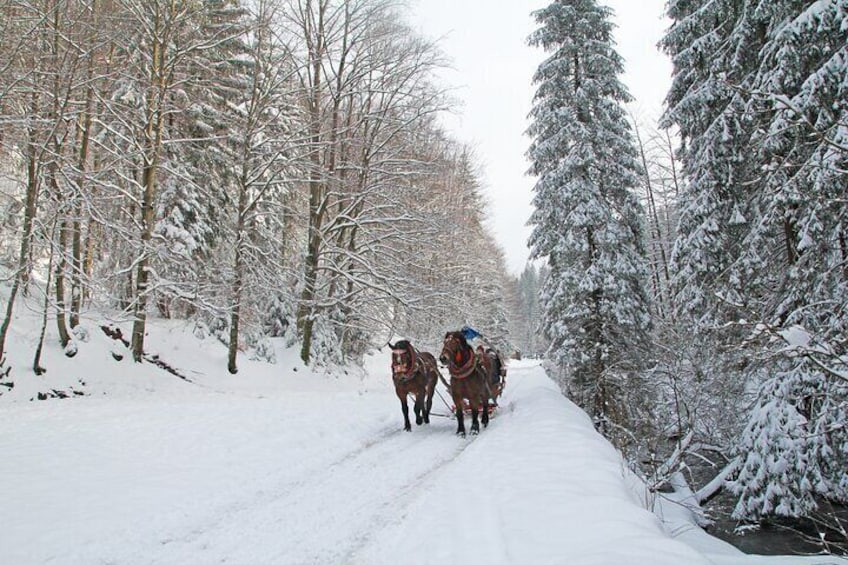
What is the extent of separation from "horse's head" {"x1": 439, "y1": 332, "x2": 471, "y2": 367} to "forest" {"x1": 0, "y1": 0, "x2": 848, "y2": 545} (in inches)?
129

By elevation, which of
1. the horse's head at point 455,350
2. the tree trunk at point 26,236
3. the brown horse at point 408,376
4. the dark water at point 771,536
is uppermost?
the tree trunk at point 26,236

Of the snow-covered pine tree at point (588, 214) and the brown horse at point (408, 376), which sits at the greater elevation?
the snow-covered pine tree at point (588, 214)

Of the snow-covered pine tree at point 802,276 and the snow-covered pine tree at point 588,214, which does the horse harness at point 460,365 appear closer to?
the snow-covered pine tree at point 802,276

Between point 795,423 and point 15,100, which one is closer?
point 795,423

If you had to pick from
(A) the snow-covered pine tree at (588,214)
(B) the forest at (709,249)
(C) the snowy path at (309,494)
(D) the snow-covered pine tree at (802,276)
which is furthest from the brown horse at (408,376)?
(A) the snow-covered pine tree at (588,214)

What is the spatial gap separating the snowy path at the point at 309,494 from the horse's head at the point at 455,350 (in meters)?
1.34

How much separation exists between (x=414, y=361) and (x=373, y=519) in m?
4.83

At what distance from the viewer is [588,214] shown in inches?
564

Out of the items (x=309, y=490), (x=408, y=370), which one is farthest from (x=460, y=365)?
(x=309, y=490)

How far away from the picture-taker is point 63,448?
274 inches

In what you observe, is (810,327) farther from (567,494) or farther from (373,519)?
(373,519)

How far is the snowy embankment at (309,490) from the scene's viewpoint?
12.9 ft

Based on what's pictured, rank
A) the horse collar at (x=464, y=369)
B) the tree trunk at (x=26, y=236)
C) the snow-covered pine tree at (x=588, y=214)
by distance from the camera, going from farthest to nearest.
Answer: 1. the snow-covered pine tree at (x=588, y=214)
2. the tree trunk at (x=26, y=236)
3. the horse collar at (x=464, y=369)

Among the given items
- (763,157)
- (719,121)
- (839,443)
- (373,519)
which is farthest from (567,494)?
(719,121)
